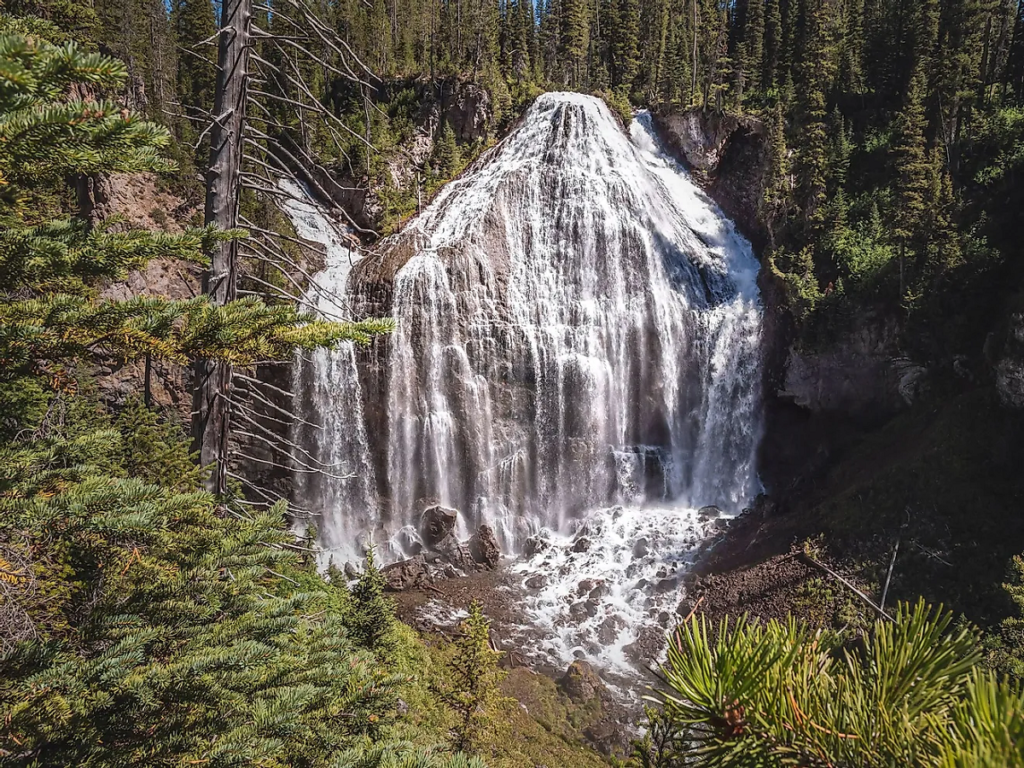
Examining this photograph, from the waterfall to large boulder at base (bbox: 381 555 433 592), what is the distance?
5.32ft

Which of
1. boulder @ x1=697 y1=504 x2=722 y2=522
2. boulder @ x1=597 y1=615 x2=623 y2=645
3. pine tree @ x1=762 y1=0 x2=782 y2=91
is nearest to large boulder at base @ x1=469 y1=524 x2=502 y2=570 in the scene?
boulder @ x1=597 y1=615 x2=623 y2=645

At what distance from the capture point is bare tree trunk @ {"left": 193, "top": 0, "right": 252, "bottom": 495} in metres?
4.90

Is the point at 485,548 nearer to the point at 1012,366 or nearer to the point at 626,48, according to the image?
the point at 1012,366

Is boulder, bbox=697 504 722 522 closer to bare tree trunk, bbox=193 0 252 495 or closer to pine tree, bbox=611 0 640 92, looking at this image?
bare tree trunk, bbox=193 0 252 495

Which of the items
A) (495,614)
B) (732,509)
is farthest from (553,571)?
(732,509)

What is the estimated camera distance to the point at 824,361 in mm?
22688

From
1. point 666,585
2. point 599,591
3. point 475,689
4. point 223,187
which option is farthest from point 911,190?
point 223,187

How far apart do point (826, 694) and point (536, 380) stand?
22882mm

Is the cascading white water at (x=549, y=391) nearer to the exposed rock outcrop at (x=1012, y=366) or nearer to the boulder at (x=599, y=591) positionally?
the boulder at (x=599, y=591)

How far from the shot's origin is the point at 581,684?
603 inches

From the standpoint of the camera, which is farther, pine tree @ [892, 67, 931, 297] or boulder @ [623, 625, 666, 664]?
pine tree @ [892, 67, 931, 297]

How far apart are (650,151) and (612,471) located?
2161 centimetres

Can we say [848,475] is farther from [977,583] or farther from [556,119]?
[556,119]

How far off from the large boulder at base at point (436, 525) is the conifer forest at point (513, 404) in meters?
0.51
